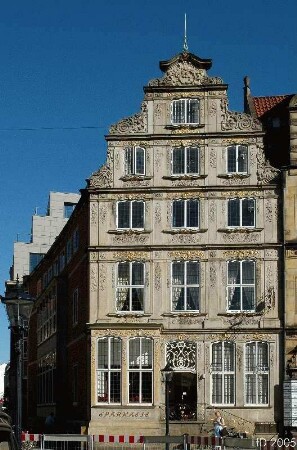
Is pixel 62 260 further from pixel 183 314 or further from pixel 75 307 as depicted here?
pixel 183 314

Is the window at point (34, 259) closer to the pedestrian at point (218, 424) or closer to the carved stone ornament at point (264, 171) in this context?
the carved stone ornament at point (264, 171)

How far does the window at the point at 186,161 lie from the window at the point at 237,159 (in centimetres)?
140

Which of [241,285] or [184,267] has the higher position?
[184,267]

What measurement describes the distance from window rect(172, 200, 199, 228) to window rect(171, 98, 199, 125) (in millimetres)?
3516

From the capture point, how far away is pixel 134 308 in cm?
4288

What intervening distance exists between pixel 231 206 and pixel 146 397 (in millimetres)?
8855

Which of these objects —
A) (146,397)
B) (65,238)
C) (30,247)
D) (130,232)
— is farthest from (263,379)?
(30,247)

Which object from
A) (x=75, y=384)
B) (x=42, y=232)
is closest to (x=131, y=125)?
(x=75, y=384)

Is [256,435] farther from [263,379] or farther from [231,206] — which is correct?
[231,206]

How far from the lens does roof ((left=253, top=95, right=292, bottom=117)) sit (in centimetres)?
5194

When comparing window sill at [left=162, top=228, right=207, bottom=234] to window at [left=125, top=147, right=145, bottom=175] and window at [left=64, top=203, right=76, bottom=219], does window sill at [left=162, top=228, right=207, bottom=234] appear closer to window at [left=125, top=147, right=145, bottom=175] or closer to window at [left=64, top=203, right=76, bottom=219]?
window at [left=125, top=147, right=145, bottom=175]

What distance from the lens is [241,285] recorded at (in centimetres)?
4275

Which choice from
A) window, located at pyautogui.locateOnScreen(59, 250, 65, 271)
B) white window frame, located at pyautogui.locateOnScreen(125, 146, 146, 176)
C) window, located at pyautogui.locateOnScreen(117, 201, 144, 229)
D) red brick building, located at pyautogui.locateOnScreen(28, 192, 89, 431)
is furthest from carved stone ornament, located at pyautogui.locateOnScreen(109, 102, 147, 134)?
window, located at pyautogui.locateOnScreen(59, 250, 65, 271)

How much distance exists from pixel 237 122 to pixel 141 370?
11308 mm
